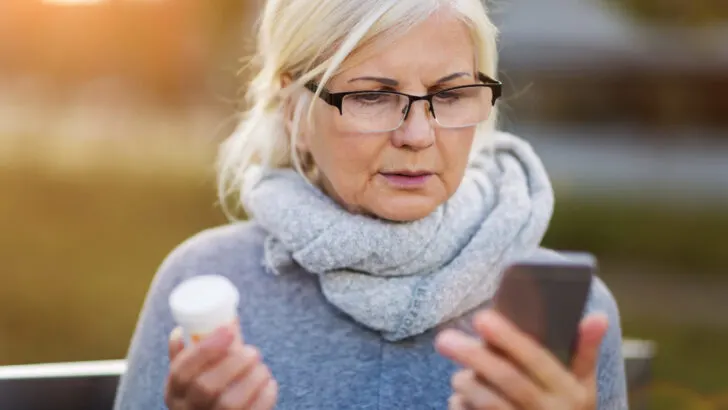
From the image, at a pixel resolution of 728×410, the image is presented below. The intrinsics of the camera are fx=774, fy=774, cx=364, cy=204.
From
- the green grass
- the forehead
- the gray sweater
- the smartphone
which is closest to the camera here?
the smartphone

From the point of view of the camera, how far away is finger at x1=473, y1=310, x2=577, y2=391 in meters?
0.53

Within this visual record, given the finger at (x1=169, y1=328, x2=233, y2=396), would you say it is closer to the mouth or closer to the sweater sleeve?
the mouth

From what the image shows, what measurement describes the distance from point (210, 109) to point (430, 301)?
460 millimetres

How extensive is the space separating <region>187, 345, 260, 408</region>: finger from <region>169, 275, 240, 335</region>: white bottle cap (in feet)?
0.10

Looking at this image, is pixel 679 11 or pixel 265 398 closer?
pixel 265 398

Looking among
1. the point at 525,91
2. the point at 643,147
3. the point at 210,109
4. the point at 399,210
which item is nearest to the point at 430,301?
the point at 399,210

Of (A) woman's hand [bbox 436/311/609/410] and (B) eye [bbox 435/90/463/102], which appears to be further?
(B) eye [bbox 435/90/463/102]

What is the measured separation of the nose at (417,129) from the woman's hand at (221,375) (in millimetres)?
230

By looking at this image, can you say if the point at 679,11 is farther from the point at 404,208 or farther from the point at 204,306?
the point at 204,306

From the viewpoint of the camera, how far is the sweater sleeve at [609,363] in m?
0.79

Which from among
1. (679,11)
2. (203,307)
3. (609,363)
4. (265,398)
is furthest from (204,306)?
(679,11)

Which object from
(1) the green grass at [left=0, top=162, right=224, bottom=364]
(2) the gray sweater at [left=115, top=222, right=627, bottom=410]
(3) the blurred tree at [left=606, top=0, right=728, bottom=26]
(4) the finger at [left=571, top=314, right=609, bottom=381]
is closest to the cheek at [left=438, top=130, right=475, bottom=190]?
(2) the gray sweater at [left=115, top=222, right=627, bottom=410]

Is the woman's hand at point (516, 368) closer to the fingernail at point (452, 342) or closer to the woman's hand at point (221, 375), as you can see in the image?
the fingernail at point (452, 342)

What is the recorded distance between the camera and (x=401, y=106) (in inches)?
26.9
